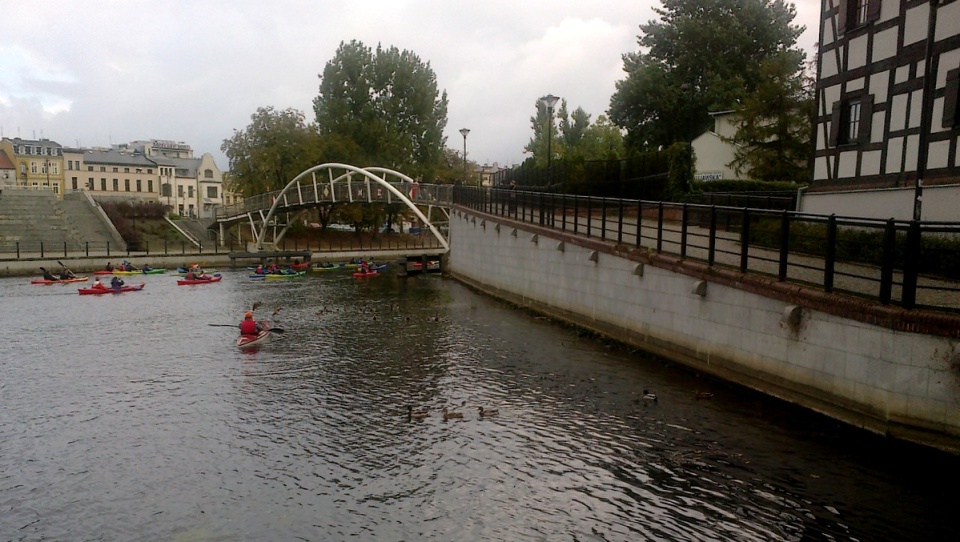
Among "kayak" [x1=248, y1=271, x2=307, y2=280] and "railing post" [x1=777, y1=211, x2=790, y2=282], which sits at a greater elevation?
"railing post" [x1=777, y1=211, x2=790, y2=282]

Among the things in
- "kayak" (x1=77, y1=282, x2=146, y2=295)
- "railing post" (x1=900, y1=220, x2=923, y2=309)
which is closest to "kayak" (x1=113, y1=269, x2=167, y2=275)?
"kayak" (x1=77, y1=282, x2=146, y2=295)

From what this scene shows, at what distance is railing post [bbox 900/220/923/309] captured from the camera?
12078mm

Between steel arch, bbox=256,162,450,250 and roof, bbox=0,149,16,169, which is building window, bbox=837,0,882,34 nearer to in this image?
steel arch, bbox=256,162,450,250

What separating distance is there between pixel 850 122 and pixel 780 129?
1382 cm

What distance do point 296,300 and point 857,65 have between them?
2806 cm

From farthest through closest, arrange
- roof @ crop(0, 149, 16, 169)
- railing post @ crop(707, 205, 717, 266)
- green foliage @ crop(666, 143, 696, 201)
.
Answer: roof @ crop(0, 149, 16, 169)
green foliage @ crop(666, 143, 696, 201)
railing post @ crop(707, 205, 717, 266)

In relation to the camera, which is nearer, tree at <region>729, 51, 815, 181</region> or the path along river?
the path along river

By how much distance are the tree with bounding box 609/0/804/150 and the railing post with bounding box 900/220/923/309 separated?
40154 millimetres

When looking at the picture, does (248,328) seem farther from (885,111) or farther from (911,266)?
(885,111)

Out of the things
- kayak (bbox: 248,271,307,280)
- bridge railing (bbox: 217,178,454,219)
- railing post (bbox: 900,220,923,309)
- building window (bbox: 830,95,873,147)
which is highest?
building window (bbox: 830,95,873,147)

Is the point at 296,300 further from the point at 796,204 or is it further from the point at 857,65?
the point at 857,65

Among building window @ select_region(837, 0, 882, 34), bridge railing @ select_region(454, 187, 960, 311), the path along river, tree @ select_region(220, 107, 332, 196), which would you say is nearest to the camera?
the path along river

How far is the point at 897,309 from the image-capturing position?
12.1 metres

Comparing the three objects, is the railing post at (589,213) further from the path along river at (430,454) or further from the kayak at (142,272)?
the kayak at (142,272)
